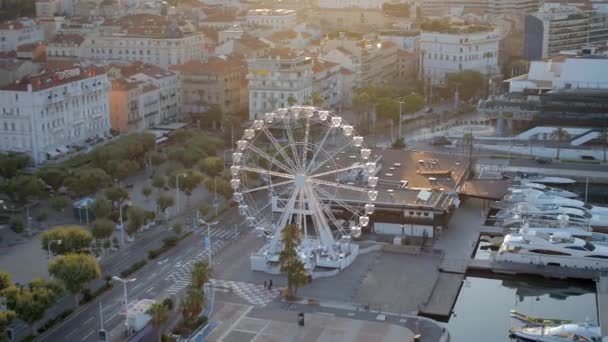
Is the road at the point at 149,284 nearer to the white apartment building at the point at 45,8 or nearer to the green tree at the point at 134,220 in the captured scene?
the green tree at the point at 134,220

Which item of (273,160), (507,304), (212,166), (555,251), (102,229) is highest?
(273,160)

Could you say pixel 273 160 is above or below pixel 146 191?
above

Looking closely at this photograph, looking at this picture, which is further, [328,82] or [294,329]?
[328,82]

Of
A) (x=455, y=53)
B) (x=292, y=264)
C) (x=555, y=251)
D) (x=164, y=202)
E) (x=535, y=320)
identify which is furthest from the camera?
(x=455, y=53)

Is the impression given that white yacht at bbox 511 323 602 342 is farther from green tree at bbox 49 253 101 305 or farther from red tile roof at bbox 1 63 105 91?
red tile roof at bbox 1 63 105 91

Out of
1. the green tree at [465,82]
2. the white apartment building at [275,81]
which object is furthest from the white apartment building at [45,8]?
the green tree at [465,82]

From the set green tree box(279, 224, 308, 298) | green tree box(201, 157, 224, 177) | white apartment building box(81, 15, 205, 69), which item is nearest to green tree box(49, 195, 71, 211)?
green tree box(201, 157, 224, 177)

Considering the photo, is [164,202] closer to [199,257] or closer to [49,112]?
[199,257]

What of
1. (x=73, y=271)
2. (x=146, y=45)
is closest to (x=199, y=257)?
(x=73, y=271)
